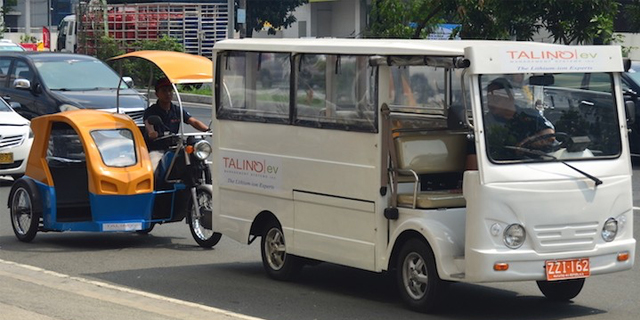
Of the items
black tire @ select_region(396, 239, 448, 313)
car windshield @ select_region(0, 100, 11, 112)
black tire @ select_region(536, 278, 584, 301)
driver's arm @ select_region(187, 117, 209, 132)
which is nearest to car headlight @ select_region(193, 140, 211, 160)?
driver's arm @ select_region(187, 117, 209, 132)

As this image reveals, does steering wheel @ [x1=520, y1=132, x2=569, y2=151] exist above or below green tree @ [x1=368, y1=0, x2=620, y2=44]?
below

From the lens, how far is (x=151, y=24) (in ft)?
134

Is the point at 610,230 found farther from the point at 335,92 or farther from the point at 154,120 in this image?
the point at 154,120

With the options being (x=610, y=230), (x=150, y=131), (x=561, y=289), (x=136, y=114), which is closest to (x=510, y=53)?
(x=610, y=230)

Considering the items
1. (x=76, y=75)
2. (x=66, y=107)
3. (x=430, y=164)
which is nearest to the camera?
(x=430, y=164)

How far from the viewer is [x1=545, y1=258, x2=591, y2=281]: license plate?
8.45 metres

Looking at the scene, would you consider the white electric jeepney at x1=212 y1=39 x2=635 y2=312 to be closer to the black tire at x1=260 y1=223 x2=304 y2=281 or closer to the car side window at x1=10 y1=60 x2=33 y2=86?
the black tire at x1=260 y1=223 x2=304 y2=281

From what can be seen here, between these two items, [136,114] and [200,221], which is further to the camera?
[136,114]

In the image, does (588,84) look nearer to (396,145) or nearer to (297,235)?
(396,145)

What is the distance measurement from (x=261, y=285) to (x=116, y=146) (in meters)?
2.79

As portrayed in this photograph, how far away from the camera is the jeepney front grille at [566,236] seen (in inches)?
331

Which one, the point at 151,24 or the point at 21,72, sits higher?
the point at 151,24

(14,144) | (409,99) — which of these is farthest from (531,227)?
(14,144)

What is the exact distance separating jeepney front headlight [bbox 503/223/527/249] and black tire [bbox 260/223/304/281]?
2462mm
